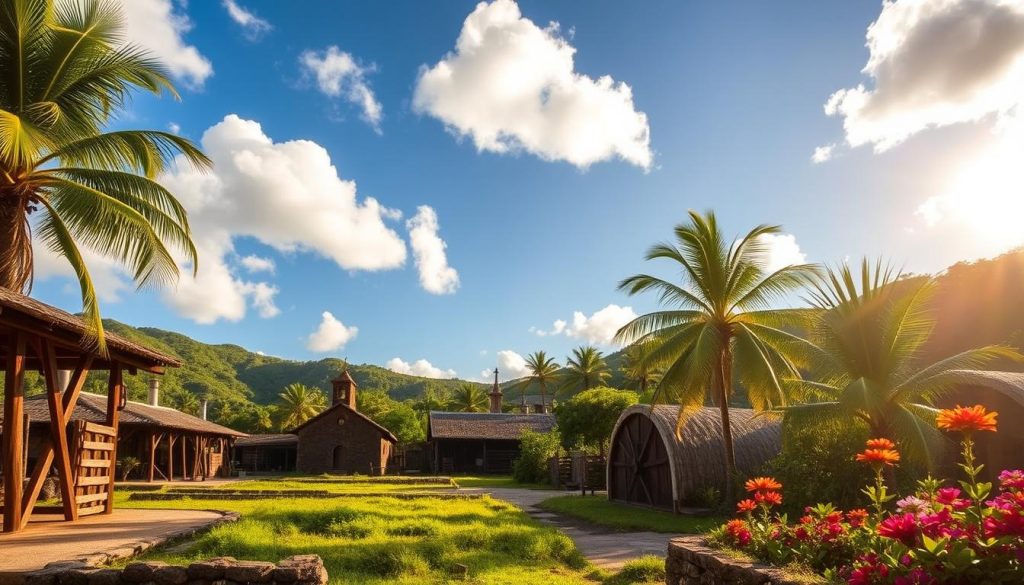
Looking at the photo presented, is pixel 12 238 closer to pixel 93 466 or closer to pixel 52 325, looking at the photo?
pixel 52 325

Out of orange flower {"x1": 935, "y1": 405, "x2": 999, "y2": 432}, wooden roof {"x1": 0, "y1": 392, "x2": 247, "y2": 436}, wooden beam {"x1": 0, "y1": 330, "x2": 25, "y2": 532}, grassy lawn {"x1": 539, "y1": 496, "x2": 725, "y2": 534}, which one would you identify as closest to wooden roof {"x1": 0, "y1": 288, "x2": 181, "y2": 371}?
wooden beam {"x1": 0, "y1": 330, "x2": 25, "y2": 532}

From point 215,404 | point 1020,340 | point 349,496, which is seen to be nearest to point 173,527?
point 349,496

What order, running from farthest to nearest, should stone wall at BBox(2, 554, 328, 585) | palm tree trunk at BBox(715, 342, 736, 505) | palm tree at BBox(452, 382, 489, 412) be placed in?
palm tree at BBox(452, 382, 489, 412) → palm tree trunk at BBox(715, 342, 736, 505) → stone wall at BBox(2, 554, 328, 585)

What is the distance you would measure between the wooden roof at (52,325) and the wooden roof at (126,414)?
1626 cm

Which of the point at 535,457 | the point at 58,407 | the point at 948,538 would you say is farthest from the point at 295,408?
the point at 948,538

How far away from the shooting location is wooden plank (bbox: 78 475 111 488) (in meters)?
11.1

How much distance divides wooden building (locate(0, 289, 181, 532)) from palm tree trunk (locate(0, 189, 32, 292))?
1008 mm

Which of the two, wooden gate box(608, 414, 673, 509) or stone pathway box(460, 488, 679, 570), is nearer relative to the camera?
Result: stone pathway box(460, 488, 679, 570)

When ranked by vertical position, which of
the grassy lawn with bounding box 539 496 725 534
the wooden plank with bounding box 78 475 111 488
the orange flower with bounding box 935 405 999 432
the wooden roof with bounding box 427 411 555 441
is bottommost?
the grassy lawn with bounding box 539 496 725 534

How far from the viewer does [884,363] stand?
1347 cm

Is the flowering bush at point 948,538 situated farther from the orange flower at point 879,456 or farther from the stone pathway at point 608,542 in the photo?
the stone pathway at point 608,542

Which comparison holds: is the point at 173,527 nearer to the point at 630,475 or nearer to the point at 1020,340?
the point at 630,475

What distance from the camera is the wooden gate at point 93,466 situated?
35.3 ft

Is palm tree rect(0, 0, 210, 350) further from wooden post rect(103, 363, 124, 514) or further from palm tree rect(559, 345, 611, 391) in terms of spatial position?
palm tree rect(559, 345, 611, 391)
